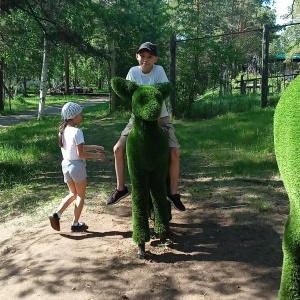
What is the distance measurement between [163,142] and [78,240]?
145 cm

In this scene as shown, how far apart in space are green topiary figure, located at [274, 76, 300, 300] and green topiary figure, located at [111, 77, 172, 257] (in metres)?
1.68

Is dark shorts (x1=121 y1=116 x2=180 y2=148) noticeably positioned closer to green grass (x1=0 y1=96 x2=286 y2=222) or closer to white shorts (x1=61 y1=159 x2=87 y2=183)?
white shorts (x1=61 y1=159 x2=87 y2=183)

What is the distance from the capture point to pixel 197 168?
7320 mm

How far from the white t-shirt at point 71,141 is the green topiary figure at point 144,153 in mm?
816

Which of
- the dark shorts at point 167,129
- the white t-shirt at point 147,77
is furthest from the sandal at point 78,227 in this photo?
the white t-shirt at point 147,77

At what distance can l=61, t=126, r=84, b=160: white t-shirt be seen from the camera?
437cm

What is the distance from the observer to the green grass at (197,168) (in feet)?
18.3

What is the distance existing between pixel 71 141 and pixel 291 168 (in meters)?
2.95

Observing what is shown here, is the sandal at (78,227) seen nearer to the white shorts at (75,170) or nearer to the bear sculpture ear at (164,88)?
the white shorts at (75,170)

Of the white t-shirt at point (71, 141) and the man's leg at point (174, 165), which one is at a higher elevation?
the white t-shirt at point (71, 141)

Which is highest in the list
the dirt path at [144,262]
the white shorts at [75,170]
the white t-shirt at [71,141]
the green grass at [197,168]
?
the white t-shirt at [71,141]

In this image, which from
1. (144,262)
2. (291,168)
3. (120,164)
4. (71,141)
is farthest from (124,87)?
(291,168)

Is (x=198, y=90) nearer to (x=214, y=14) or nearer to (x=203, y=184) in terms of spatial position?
(x=203, y=184)

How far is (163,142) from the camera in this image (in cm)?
373
